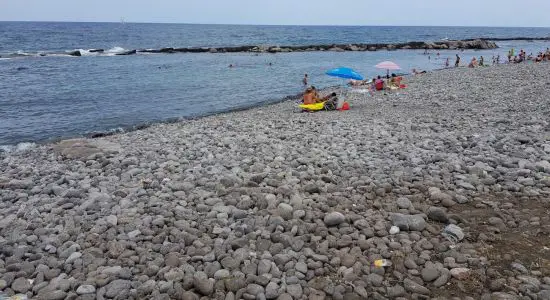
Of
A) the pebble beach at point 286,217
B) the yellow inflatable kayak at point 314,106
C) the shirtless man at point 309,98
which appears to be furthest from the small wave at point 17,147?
the shirtless man at point 309,98

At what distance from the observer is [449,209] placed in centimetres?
698

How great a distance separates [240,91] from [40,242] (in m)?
22.5

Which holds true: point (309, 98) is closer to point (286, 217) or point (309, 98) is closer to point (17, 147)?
point (17, 147)

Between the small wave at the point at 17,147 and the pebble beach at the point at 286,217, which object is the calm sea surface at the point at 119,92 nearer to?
the small wave at the point at 17,147

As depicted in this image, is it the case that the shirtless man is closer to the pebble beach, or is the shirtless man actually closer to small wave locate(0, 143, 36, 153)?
the pebble beach

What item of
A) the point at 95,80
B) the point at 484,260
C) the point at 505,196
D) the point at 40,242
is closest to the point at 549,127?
the point at 505,196

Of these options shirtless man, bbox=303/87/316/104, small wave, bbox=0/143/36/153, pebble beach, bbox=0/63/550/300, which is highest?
shirtless man, bbox=303/87/316/104

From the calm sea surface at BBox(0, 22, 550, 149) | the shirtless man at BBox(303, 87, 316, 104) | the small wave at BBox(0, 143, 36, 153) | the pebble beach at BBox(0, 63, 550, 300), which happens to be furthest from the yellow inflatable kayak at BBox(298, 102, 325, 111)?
the small wave at BBox(0, 143, 36, 153)

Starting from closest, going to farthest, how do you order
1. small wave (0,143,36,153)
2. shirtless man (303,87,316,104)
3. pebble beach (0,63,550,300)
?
pebble beach (0,63,550,300) → small wave (0,143,36,153) → shirtless man (303,87,316,104)

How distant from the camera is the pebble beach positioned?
16.9 feet

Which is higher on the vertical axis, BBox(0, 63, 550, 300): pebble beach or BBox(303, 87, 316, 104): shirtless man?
BBox(303, 87, 316, 104): shirtless man

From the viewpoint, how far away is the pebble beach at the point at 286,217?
514 cm

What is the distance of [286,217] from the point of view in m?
6.74

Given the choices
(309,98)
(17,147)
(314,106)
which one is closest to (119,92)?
(17,147)
